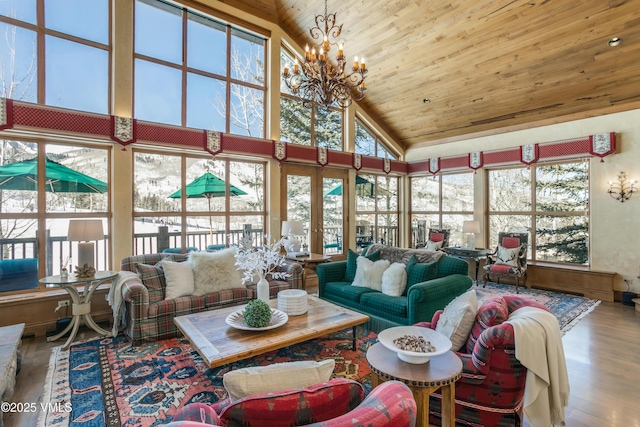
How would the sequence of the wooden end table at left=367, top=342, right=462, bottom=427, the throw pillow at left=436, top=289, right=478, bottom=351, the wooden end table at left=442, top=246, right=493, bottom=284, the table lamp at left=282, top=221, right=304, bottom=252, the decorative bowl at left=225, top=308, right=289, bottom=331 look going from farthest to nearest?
the wooden end table at left=442, top=246, right=493, bottom=284 < the table lamp at left=282, top=221, right=304, bottom=252 < the decorative bowl at left=225, top=308, right=289, bottom=331 < the throw pillow at left=436, top=289, right=478, bottom=351 < the wooden end table at left=367, top=342, right=462, bottom=427

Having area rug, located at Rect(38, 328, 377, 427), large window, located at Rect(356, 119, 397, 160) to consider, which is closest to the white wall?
large window, located at Rect(356, 119, 397, 160)

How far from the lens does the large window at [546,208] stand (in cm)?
553

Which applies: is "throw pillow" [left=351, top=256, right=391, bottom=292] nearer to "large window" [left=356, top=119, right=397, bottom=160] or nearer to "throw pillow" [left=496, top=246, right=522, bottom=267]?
"throw pillow" [left=496, top=246, right=522, bottom=267]

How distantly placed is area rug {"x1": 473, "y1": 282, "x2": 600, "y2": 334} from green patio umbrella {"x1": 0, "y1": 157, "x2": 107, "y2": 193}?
19.5 ft

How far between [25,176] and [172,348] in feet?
9.28

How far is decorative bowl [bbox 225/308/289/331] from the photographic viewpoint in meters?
2.58

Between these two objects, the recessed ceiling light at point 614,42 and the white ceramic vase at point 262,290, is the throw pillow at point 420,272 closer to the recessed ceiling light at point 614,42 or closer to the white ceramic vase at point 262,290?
the white ceramic vase at point 262,290

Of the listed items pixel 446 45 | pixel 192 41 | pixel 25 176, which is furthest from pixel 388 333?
pixel 192 41

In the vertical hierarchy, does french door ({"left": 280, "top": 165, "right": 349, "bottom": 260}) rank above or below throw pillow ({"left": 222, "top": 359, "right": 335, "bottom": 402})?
above

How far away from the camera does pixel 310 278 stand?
6.19m

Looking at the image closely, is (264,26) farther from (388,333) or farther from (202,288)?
(388,333)

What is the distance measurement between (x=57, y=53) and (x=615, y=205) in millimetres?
8441

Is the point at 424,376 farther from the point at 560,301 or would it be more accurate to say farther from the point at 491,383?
the point at 560,301

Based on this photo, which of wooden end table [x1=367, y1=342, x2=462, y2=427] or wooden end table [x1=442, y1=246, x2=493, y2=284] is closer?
wooden end table [x1=367, y1=342, x2=462, y2=427]
